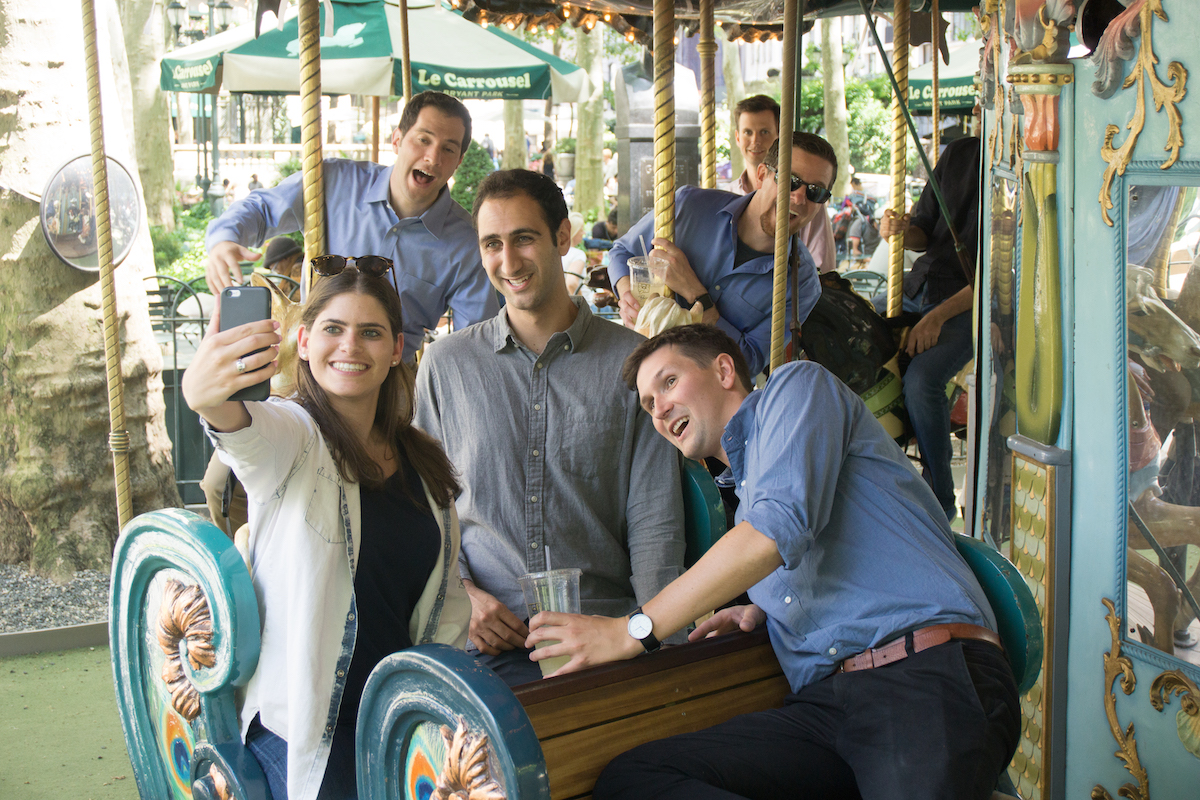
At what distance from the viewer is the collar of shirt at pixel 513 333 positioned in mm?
2725

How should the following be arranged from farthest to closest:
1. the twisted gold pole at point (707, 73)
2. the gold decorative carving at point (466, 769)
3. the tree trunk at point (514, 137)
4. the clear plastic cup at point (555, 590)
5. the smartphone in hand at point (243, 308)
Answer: the tree trunk at point (514, 137)
the twisted gold pole at point (707, 73)
the clear plastic cup at point (555, 590)
the smartphone in hand at point (243, 308)
the gold decorative carving at point (466, 769)

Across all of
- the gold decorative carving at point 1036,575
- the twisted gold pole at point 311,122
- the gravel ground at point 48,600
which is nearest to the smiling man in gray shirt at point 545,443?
the twisted gold pole at point 311,122

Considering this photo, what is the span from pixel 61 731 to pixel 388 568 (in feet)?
7.95

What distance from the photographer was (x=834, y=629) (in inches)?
79.6

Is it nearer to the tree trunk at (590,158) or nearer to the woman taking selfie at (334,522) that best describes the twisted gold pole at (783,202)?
the woman taking selfie at (334,522)

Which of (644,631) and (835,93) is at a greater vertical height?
(835,93)

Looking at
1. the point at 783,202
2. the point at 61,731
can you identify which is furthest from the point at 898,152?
the point at 61,731

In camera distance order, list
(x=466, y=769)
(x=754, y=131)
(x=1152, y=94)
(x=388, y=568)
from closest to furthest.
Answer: (x=466, y=769) < (x=388, y=568) < (x=1152, y=94) < (x=754, y=131)

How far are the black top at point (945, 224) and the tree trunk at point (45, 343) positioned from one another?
3.93 m

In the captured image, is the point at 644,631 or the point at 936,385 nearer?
the point at 644,631

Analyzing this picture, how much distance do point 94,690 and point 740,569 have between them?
3357mm

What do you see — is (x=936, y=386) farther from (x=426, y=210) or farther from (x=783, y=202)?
(x=426, y=210)

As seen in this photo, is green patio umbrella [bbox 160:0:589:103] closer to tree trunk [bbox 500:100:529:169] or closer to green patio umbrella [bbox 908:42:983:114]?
green patio umbrella [bbox 908:42:983:114]

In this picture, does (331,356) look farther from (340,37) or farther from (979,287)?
(340,37)
